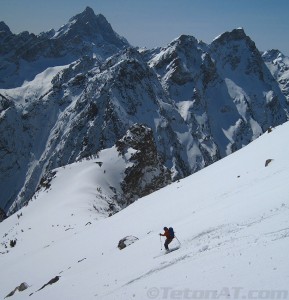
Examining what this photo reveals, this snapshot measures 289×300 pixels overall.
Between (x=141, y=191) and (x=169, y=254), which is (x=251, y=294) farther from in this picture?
(x=141, y=191)

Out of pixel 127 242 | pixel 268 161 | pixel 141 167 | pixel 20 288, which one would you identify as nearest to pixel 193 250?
pixel 127 242

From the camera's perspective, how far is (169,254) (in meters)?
21.8

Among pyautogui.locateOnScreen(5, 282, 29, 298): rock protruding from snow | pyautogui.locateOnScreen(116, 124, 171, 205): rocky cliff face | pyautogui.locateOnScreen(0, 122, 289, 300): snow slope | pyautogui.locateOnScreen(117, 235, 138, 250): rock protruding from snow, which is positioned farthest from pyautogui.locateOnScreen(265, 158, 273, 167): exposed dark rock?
pyautogui.locateOnScreen(116, 124, 171, 205): rocky cliff face

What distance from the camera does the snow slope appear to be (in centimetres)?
1503

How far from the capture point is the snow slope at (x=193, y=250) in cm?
1503

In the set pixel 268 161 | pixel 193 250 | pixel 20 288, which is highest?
pixel 268 161

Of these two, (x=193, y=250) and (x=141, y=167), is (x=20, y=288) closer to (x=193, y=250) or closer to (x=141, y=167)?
(x=193, y=250)

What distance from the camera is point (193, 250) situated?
19938 mm

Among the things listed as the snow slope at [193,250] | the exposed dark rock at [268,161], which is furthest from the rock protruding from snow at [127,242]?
the exposed dark rock at [268,161]

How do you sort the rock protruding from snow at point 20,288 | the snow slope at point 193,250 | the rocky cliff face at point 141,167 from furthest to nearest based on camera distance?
the rocky cliff face at point 141,167, the rock protruding from snow at point 20,288, the snow slope at point 193,250

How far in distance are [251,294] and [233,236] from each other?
568cm

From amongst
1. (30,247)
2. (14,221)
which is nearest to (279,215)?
(30,247)

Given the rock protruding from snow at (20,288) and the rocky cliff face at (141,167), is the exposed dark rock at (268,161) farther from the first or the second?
the rocky cliff face at (141,167)

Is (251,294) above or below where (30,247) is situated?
below
